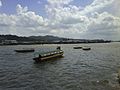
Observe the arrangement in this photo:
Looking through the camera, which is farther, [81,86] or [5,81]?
[5,81]

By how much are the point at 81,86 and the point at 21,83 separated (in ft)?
31.8

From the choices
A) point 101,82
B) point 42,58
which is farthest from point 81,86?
point 42,58

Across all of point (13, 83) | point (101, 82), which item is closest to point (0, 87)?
point (13, 83)

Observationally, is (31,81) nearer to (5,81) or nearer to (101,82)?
(5,81)

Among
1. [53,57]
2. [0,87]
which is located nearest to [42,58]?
[53,57]

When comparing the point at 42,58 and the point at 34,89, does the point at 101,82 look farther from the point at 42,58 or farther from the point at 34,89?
the point at 42,58

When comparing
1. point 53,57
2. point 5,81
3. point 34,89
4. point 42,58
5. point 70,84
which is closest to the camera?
point 34,89

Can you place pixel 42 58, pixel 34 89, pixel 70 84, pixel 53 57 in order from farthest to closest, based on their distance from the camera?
pixel 53 57, pixel 42 58, pixel 70 84, pixel 34 89

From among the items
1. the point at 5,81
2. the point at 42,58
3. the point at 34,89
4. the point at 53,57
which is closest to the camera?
the point at 34,89

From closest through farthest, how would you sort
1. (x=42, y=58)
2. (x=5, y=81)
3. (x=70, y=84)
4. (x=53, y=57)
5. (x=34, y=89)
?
(x=34, y=89), (x=70, y=84), (x=5, y=81), (x=42, y=58), (x=53, y=57)

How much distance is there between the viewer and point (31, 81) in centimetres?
3512

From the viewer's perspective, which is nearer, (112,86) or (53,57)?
(112,86)

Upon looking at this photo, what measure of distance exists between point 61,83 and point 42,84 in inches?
120

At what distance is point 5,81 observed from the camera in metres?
35.0
